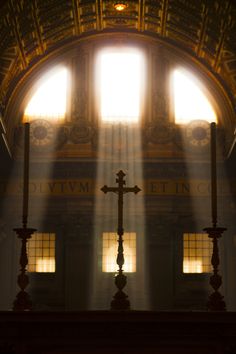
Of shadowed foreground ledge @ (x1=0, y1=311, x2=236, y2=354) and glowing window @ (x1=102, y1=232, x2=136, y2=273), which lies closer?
shadowed foreground ledge @ (x1=0, y1=311, x2=236, y2=354)

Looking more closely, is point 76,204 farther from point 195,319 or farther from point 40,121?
point 195,319

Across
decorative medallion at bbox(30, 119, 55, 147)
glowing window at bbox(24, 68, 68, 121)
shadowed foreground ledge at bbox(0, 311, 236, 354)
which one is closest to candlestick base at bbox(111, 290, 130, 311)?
shadowed foreground ledge at bbox(0, 311, 236, 354)

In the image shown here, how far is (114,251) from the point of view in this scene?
21.4 meters

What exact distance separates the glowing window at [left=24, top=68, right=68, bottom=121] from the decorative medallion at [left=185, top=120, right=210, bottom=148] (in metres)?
3.73

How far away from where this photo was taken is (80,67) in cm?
2233

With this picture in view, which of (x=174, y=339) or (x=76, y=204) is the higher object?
(x=76, y=204)

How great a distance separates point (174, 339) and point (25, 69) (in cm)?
1574

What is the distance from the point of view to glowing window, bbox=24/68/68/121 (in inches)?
870

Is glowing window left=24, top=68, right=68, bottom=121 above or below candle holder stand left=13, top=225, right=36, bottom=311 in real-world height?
above

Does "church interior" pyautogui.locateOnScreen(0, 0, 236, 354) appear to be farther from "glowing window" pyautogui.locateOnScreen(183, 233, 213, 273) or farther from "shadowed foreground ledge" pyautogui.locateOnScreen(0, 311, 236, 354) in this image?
"shadowed foreground ledge" pyautogui.locateOnScreen(0, 311, 236, 354)

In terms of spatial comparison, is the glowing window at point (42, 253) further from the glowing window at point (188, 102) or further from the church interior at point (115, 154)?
the glowing window at point (188, 102)

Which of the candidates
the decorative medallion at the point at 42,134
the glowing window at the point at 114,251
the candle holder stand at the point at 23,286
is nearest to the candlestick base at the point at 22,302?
the candle holder stand at the point at 23,286

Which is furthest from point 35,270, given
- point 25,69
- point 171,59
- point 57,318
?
point 57,318

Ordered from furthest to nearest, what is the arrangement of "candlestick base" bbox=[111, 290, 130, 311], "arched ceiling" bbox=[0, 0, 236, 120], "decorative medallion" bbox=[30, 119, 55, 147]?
"decorative medallion" bbox=[30, 119, 55, 147], "arched ceiling" bbox=[0, 0, 236, 120], "candlestick base" bbox=[111, 290, 130, 311]
